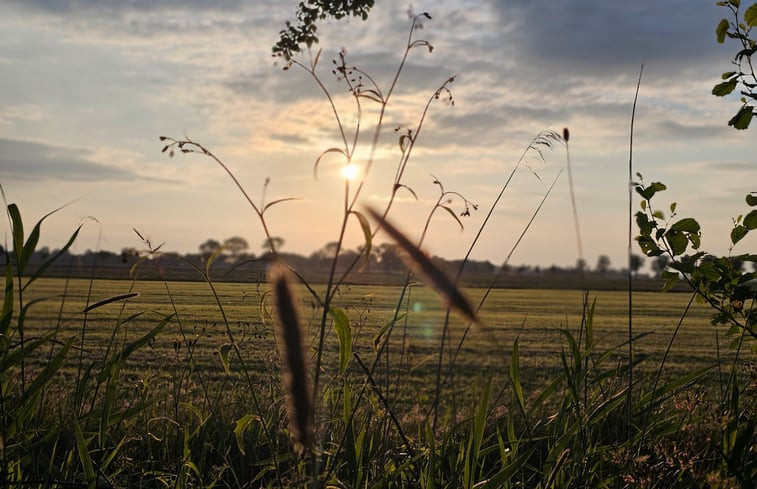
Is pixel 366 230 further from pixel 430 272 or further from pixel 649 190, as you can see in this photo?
pixel 649 190

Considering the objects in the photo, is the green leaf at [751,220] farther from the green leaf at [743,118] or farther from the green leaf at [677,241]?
the green leaf at [743,118]

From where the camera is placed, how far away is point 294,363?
112 centimetres

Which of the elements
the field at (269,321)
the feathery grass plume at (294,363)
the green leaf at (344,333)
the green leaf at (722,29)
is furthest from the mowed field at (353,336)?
the green leaf at (722,29)

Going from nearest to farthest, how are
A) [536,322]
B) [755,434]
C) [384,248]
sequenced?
[384,248]
[755,434]
[536,322]

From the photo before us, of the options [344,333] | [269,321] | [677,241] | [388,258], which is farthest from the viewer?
[677,241]

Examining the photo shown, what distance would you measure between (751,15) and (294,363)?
2985mm

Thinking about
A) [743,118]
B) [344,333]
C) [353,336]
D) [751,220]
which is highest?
[743,118]

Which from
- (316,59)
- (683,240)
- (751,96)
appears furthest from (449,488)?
(751,96)

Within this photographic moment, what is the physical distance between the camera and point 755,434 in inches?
98.4

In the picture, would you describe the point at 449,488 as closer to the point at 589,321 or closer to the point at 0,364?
the point at 589,321

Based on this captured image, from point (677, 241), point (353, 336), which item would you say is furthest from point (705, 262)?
point (353, 336)

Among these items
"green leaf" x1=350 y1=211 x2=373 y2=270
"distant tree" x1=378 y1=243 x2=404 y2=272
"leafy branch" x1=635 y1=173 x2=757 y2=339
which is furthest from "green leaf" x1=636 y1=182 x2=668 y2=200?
"green leaf" x1=350 y1=211 x2=373 y2=270

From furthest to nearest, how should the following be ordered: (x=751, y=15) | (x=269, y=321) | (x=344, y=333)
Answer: (x=751, y=15), (x=269, y=321), (x=344, y=333)

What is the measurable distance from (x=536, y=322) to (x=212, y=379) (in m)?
12.4
